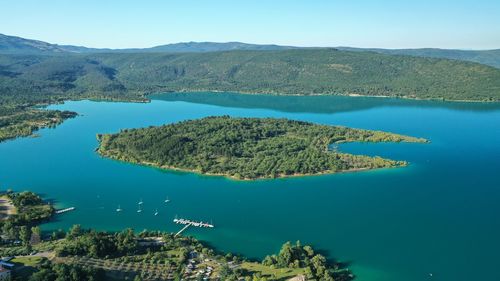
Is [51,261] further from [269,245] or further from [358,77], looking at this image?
[358,77]

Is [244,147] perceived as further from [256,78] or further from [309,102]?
[256,78]

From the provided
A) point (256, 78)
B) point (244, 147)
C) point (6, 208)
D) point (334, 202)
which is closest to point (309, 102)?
point (256, 78)

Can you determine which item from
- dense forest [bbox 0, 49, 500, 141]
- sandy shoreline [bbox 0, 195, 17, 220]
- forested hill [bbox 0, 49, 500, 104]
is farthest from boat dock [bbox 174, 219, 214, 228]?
forested hill [bbox 0, 49, 500, 104]

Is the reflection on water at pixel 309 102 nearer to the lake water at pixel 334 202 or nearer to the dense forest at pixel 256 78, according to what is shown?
the dense forest at pixel 256 78

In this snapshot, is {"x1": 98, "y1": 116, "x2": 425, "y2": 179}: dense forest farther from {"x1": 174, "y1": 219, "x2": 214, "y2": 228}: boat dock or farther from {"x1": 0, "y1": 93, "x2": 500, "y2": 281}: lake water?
{"x1": 174, "y1": 219, "x2": 214, "y2": 228}: boat dock

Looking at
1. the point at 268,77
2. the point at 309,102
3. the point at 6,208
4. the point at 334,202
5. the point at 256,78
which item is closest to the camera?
the point at 6,208

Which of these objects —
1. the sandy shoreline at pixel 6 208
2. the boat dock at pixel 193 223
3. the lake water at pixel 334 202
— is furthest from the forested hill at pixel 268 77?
the boat dock at pixel 193 223
